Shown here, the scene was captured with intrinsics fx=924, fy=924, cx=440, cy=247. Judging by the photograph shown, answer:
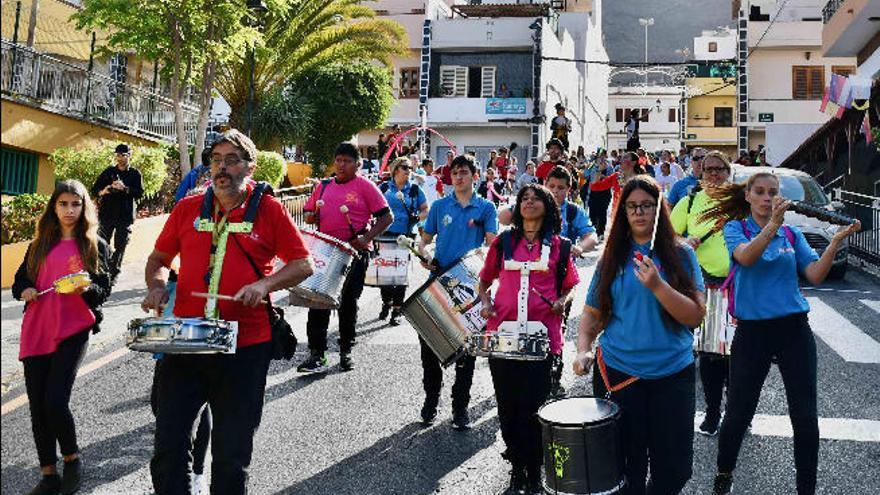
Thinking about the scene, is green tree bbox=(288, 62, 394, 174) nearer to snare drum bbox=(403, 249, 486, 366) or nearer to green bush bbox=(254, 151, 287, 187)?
green bush bbox=(254, 151, 287, 187)

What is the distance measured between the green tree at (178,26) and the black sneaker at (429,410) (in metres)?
13.0

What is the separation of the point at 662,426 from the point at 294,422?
3.26 metres

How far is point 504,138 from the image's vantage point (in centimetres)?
4422

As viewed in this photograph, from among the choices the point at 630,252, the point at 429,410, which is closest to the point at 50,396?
the point at 429,410

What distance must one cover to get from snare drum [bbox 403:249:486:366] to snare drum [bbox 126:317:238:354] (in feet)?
7.38

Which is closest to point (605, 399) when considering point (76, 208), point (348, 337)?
point (76, 208)

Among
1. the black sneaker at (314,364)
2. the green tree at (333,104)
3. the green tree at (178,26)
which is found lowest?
the black sneaker at (314,364)

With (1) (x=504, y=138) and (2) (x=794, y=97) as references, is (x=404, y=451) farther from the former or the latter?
(2) (x=794, y=97)

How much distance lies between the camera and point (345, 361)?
814cm

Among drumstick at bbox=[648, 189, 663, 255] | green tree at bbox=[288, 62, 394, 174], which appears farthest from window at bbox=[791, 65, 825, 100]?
drumstick at bbox=[648, 189, 663, 255]

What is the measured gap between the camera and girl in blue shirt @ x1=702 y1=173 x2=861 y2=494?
4.84m

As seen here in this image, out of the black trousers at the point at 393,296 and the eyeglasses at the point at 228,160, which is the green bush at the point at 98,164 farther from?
the eyeglasses at the point at 228,160

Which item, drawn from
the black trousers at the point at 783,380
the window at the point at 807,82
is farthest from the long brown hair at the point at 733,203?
the window at the point at 807,82

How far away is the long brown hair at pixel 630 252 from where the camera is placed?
13.3 feet
